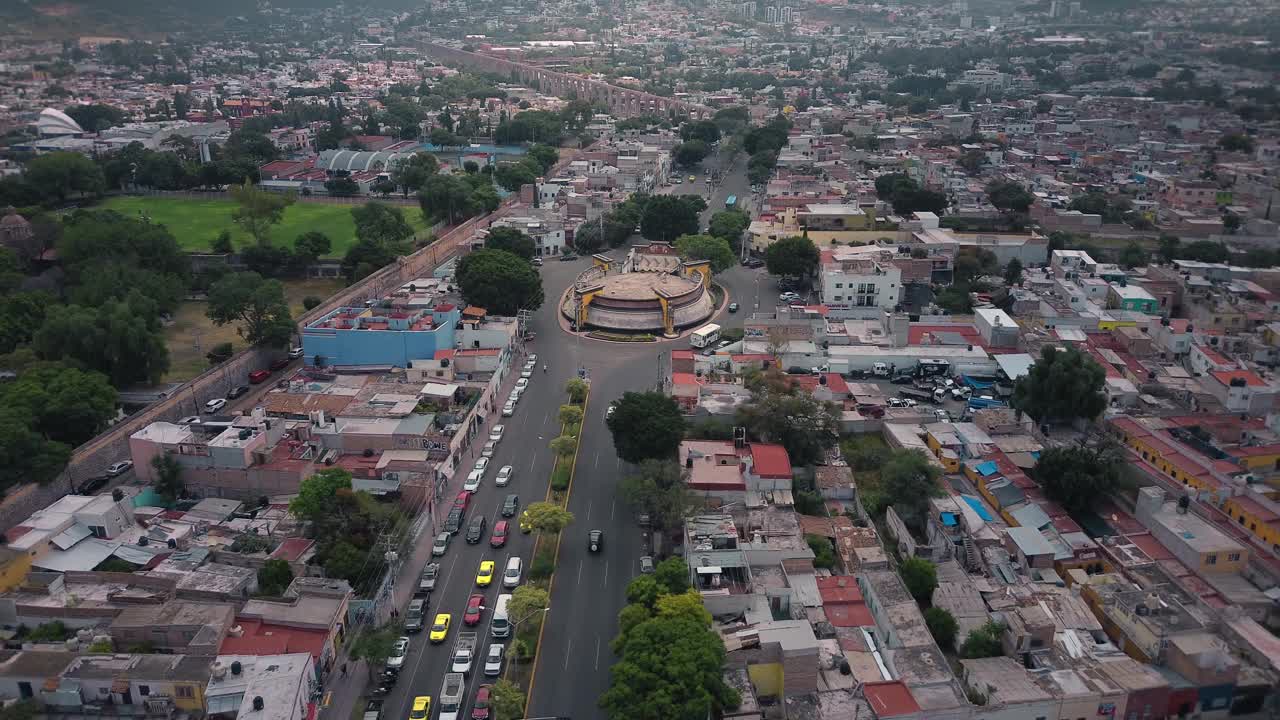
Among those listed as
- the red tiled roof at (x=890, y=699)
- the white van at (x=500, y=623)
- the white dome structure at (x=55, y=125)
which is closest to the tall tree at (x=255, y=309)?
the white van at (x=500, y=623)

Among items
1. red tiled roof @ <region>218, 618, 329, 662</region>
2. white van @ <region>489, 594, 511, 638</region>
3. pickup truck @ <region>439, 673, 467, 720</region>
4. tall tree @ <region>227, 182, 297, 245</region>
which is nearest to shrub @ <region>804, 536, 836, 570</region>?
white van @ <region>489, 594, 511, 638</region>

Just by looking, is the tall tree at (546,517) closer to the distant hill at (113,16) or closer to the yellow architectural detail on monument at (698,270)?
the yellow architectural detail on monument at (698,270)

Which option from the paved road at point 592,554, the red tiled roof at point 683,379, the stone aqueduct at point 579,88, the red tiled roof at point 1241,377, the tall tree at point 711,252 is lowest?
the paved road at point 592,554

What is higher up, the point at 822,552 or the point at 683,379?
the point at 683,379

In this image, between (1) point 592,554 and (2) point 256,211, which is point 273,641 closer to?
(1) point 592,554

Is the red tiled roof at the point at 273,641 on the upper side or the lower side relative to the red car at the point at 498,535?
upper

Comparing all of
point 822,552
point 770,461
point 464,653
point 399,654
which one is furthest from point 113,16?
point 822,552

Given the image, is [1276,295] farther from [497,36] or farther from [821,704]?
[497,36]
